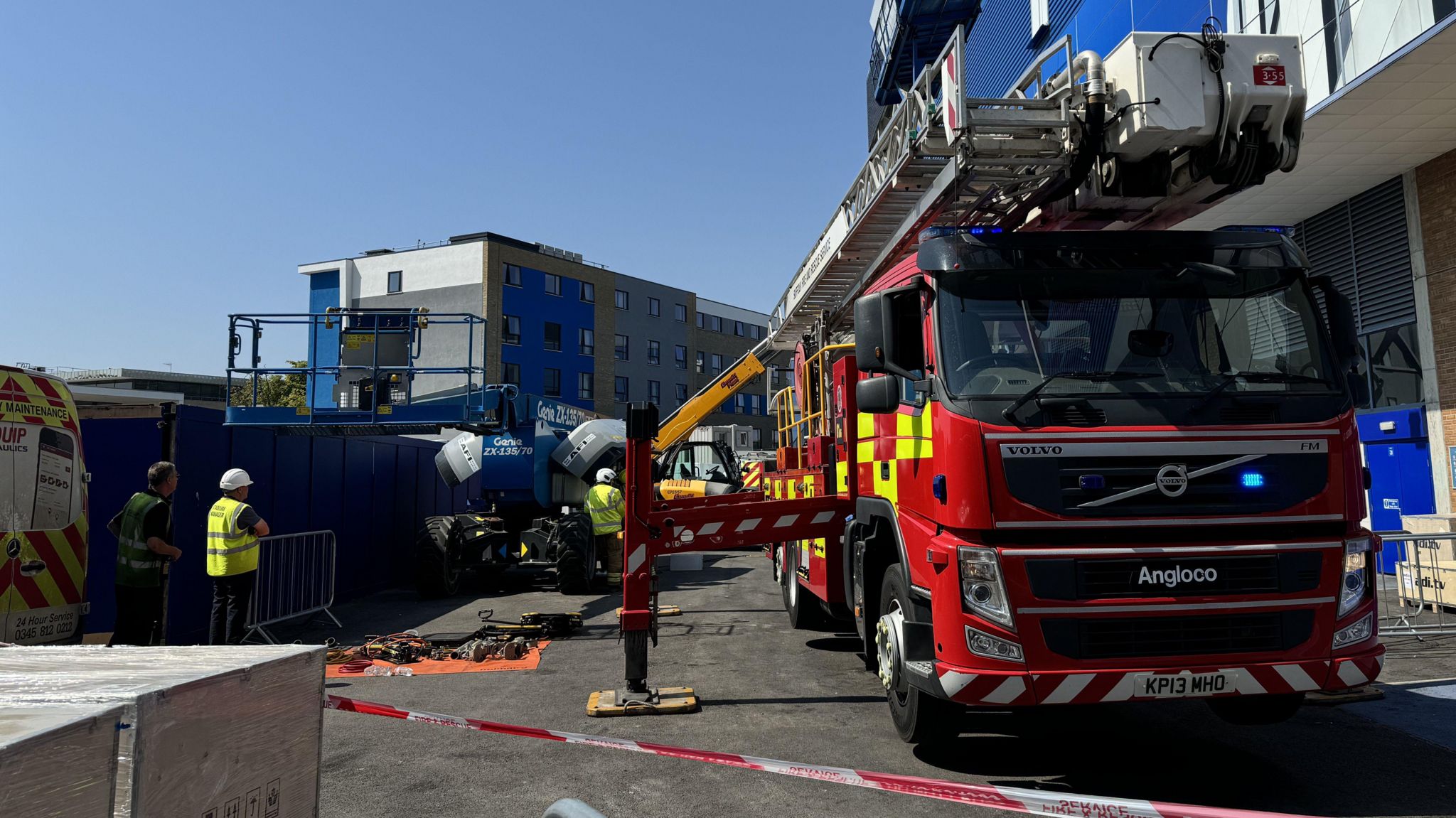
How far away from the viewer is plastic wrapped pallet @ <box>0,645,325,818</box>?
190cm

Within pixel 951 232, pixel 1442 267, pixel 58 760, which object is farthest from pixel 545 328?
pixel 58 760

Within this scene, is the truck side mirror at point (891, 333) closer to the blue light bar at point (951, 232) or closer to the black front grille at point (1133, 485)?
the blue light bar at point (951, 232)

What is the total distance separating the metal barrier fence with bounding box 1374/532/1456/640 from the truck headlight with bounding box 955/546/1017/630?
5979 millimetres

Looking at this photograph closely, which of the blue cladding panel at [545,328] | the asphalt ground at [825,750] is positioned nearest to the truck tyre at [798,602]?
the asphalt ground at [825,750]

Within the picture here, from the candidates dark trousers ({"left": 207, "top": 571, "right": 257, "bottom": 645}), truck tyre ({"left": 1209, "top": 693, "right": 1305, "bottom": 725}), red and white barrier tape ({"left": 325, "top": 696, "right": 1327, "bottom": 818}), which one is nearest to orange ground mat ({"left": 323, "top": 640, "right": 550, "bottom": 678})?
dark trousers ({"left": 207, "top": 571, "right": 257, "bottom": 645})

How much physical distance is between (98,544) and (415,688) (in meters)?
3.86

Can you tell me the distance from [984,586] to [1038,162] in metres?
2.44

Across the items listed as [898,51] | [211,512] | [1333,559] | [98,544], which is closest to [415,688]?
[211,512]

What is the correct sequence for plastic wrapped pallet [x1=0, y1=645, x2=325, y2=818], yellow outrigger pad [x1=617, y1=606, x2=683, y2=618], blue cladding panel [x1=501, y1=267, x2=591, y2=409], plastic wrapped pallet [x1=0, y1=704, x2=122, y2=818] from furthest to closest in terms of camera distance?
blue cladding panel [x1=501, y1=267, x2=591, y2=409] < yellow outrigger pad [x1=617, y1=606, x2=683, y2=618] < plastic wrapped pallet [x1=0, y1=645, x2=325, y2=818] < plastic wrapped pallet [x1=0, y1=704, x2=122, y2=818]

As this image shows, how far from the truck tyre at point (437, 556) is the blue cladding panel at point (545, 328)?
30986 mm

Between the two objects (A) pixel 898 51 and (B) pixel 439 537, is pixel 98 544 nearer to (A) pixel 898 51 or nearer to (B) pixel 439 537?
(B) pixel 439 537

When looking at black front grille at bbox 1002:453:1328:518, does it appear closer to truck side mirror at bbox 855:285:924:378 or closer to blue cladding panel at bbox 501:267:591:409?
truck side mirror at bbox 855:285:924:378

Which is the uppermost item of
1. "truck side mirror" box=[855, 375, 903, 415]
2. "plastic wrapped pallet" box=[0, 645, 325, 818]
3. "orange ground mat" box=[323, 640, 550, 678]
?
"truck side mirror" box=[855, 375, 903, 415]

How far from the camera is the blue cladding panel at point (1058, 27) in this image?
13.0m
